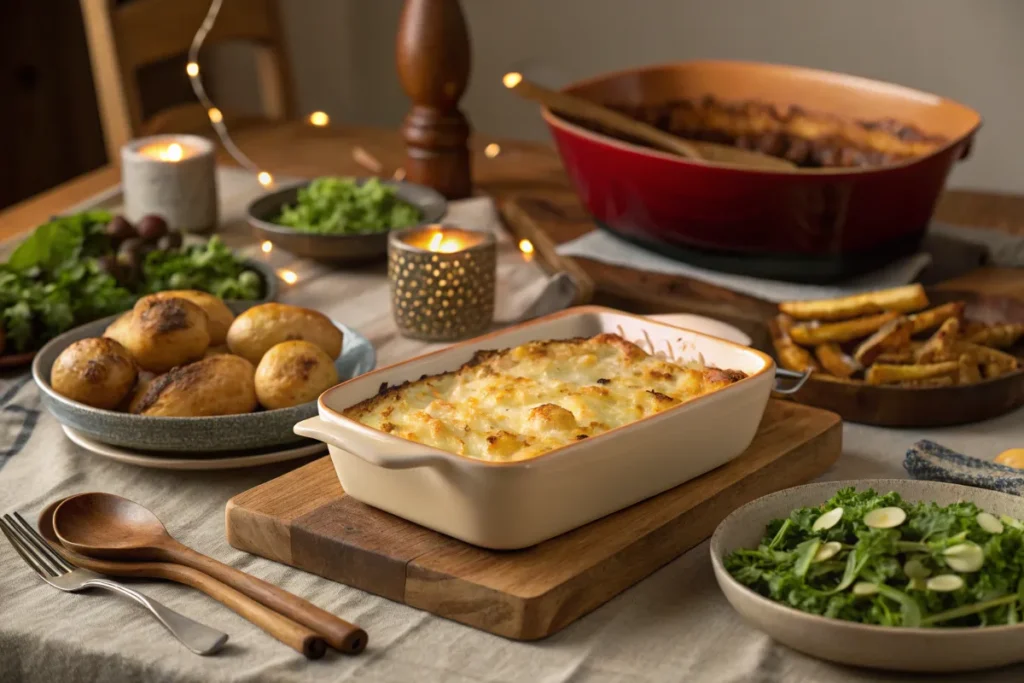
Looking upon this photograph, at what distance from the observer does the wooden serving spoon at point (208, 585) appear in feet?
3.44

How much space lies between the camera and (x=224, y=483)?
1387 millimetres

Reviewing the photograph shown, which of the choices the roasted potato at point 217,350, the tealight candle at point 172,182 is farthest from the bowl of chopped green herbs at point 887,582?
the tealight candle at point 172,182

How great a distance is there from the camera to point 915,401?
1.52m

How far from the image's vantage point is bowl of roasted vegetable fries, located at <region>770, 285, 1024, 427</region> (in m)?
1.53

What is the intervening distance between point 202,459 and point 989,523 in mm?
811

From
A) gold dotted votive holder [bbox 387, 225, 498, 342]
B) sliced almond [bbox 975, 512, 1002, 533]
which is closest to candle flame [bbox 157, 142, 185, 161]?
gold dotted votive holder [bbox 387, 225, 498, 342]

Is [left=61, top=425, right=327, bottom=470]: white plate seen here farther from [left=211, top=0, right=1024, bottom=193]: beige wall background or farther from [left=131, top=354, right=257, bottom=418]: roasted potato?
[left=211, top=0, right=1024, bottom=193]: beige wall background

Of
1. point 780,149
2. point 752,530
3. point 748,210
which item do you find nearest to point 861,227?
point 748,210

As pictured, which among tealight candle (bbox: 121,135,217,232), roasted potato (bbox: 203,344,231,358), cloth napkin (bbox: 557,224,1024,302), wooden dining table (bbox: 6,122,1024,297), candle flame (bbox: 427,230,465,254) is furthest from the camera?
wooden dining table (bbox: 6,122,1024,297)

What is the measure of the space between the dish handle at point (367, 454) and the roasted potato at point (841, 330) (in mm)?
696

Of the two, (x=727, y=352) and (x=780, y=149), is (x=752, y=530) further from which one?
(x=780, y=149)

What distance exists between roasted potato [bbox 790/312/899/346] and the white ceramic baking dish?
27cm

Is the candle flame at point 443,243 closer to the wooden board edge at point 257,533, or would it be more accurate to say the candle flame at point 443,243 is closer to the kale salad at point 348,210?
the kale salad at point 348,210

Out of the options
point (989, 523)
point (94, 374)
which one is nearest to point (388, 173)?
point (94, 374)
